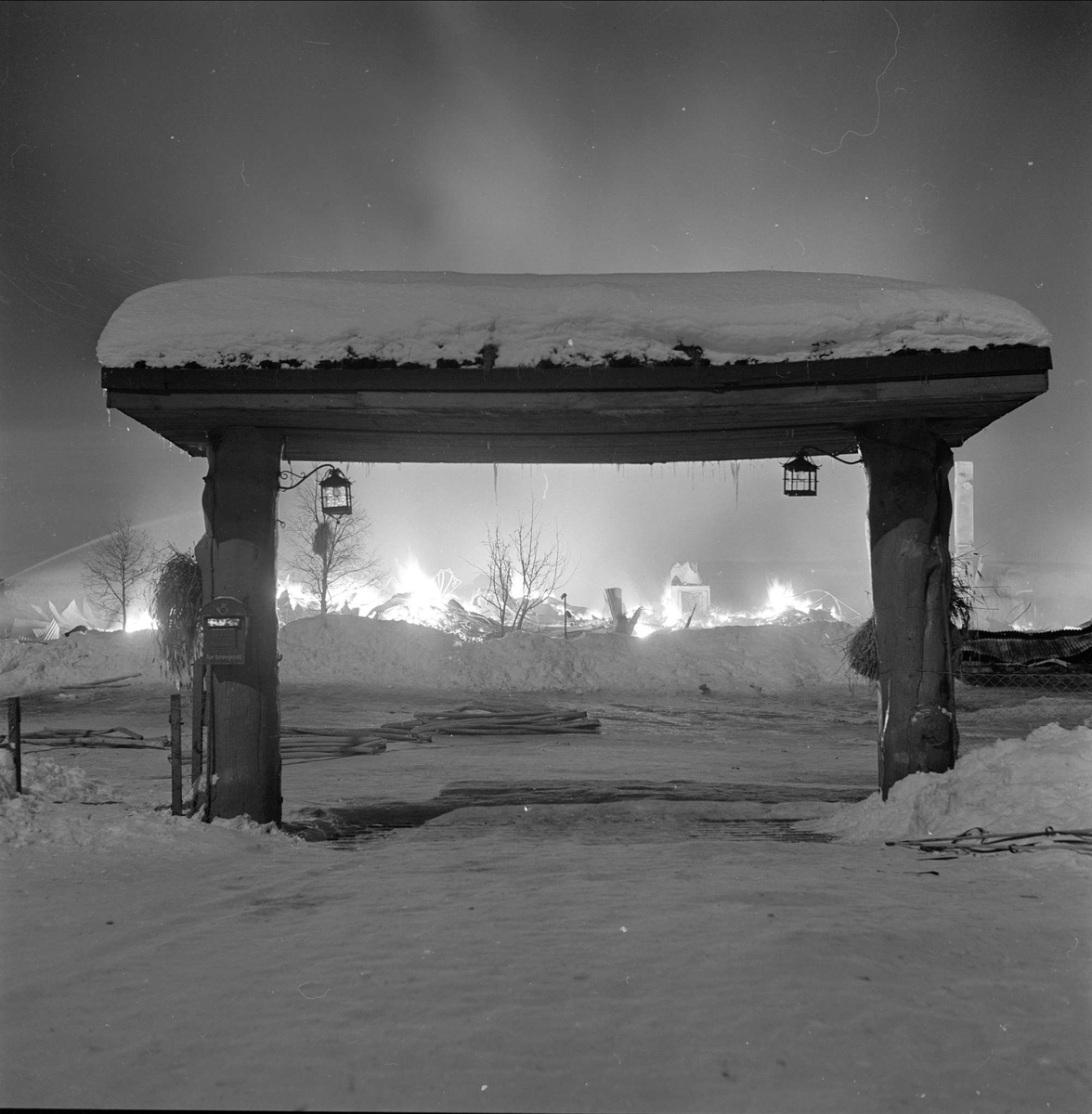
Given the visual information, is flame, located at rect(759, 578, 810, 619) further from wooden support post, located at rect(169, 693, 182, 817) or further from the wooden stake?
wooden support post, located at rect(169, 693, 182, 817)

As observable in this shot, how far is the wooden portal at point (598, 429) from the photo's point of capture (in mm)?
6535

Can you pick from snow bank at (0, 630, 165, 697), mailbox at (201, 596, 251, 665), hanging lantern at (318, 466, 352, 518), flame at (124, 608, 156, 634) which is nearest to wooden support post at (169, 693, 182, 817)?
mailbox at (201, 596, 251, 665)

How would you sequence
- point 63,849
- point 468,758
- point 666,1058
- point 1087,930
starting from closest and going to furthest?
point 666,1058, point 1087,930, point 63,849, point 468,758

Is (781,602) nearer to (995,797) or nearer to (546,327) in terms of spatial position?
(995,797)

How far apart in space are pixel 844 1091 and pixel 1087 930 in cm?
226

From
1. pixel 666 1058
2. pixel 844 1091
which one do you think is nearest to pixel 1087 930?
pixel 844 1091

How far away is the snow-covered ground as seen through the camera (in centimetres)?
305

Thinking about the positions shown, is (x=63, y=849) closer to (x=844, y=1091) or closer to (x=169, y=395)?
(x=169, y=395)

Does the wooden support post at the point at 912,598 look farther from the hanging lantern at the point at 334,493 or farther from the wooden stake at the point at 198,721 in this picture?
the wooden stake at the point at 198,721

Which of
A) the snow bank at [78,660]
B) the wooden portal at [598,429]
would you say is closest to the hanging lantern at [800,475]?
the wooden portal at [598,429]

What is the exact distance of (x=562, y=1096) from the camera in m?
2.93

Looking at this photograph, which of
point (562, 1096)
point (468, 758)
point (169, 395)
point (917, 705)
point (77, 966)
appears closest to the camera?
point (562, 1096)

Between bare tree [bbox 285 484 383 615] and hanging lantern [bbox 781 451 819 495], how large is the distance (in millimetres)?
30386

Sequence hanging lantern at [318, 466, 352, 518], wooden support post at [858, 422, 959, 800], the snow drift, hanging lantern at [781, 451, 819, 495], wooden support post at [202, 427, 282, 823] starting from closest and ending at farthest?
wooden support post at [202, 427, 282, 823] → wooden support post at [858, 422, 959, 800] → hanging lantern at [781, 451, 819, 495] → hanging lantern at [318, 466, 352, 518] → the snow drift
